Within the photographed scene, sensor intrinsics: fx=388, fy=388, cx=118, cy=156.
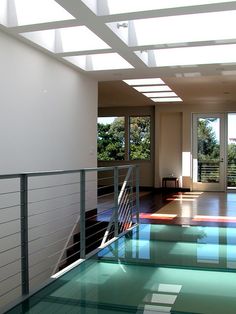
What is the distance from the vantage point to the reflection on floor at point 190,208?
5.95 metres

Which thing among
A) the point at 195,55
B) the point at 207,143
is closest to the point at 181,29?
the point at 195,55

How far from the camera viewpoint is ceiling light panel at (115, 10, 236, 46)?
13.5 feet

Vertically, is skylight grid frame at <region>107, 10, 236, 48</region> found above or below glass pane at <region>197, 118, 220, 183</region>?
above

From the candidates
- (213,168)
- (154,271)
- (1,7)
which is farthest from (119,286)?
(213,168)

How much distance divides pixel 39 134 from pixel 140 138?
6574mm

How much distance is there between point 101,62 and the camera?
5633mm

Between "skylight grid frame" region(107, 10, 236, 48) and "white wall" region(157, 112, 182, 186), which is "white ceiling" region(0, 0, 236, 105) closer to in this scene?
"skylight grid frame" region(107, 10, 236, 48)

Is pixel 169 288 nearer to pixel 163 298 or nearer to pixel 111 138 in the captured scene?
pixel 163 298

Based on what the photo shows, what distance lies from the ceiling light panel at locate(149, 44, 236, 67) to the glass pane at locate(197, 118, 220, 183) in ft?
17.4

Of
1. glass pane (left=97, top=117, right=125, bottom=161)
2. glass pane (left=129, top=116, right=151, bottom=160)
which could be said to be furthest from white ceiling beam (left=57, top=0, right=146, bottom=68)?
glass pane (left=97, top=117, right=125, bottom=161)

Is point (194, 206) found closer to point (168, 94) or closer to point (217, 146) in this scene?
point (168, 94)

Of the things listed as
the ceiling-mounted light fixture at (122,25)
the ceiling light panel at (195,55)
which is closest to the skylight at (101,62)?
the ceiling light panel at (195,55)

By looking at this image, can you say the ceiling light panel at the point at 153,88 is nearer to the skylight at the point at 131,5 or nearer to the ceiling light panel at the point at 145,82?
the ceiling light panel at the point at 145,82

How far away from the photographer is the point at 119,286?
2.93 meters
